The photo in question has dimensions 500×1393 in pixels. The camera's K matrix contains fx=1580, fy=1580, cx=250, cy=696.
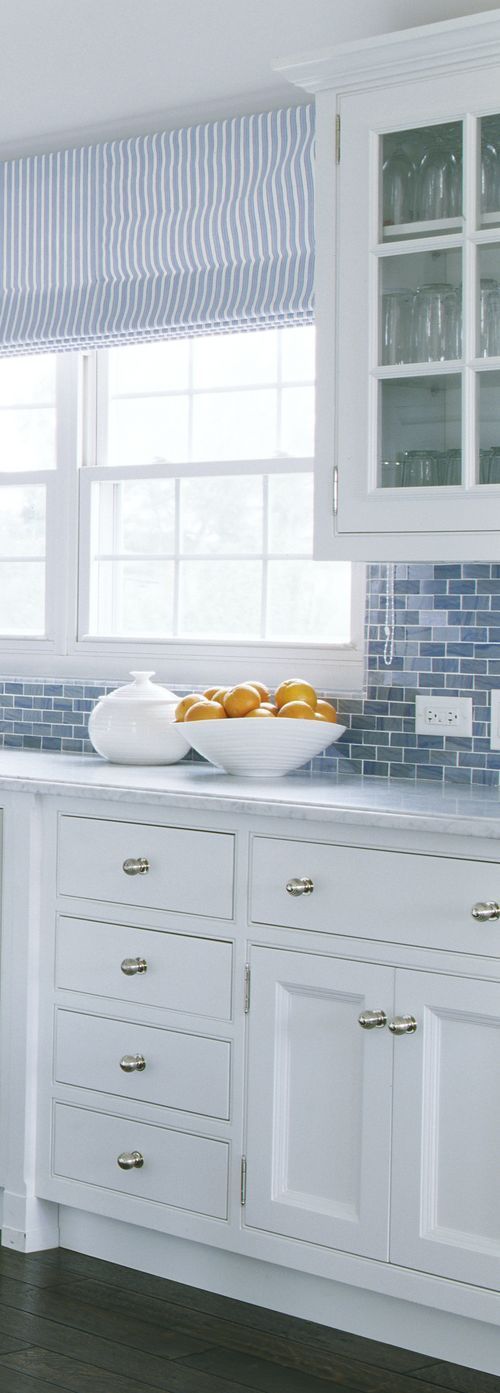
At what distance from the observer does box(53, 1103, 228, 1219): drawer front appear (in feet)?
8.92

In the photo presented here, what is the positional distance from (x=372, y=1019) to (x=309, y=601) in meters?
1.25

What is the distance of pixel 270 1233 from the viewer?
264cm

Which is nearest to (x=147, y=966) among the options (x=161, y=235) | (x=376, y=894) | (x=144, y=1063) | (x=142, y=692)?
(x=144, y=1063)

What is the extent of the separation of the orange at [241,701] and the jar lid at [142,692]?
28cm

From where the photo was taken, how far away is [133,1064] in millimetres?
2809

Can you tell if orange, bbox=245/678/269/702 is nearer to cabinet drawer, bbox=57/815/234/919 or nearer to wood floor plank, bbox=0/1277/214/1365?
cabinet drawer, bbox=57/815/234/919

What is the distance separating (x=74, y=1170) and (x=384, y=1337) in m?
0.66

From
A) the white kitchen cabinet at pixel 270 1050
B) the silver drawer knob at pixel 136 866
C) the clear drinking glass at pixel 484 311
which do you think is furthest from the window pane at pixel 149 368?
the silver drawer knob at pixel 136 866

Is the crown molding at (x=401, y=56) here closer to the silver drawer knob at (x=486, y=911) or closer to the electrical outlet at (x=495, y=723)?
the electrical outlet at (x=495, y=723)

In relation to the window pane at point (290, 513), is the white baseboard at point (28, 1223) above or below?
below

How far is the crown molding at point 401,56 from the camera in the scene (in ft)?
8.66

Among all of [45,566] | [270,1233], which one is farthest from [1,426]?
[270,1233]

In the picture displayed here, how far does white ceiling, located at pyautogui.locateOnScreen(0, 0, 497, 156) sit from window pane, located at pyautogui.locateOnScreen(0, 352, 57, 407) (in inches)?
22.0

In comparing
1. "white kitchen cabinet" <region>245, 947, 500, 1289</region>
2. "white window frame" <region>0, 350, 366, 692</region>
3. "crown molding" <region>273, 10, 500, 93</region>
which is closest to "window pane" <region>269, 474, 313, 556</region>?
"white window frame" <region>0, 350, 366, 692</region>
